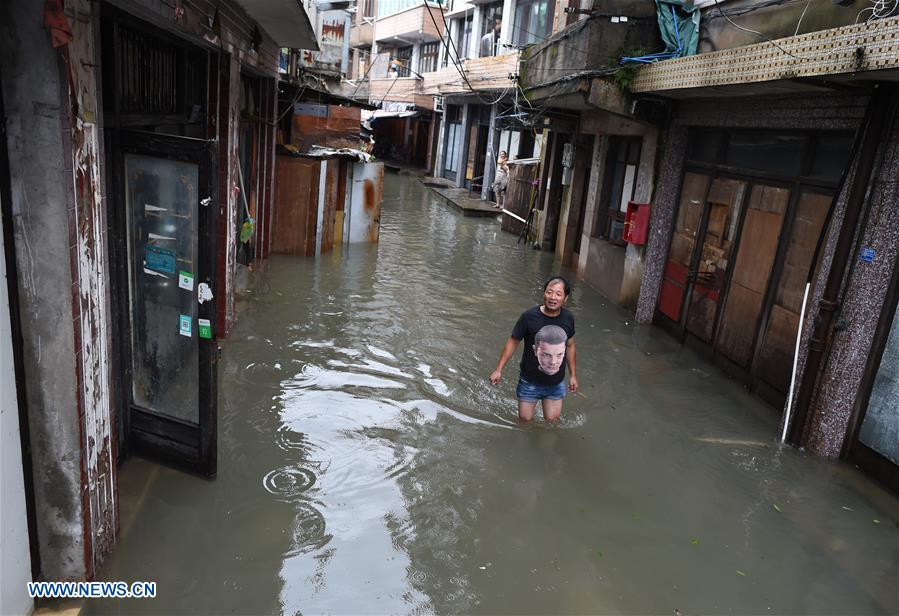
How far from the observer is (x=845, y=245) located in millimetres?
6059

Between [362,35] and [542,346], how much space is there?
38843 millimetres

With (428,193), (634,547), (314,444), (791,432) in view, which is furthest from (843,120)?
(428,193)

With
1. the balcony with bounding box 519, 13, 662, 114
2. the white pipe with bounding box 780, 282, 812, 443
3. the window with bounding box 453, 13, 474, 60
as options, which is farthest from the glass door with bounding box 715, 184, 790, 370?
the window with bounding box 453, 13, 474, 60

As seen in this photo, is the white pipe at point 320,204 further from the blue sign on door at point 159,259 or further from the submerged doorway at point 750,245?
the blue sign on door at point 159,259

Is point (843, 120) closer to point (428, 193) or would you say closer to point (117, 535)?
point (117, 535)

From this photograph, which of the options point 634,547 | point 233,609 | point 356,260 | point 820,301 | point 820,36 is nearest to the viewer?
point 233,609

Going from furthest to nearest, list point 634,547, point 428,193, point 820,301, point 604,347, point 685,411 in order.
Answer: point 428,193, point 604,347, point 685,411, point 820,301, point 634,547

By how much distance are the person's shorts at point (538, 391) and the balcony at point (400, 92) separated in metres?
27.9

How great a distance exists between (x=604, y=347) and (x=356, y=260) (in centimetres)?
571

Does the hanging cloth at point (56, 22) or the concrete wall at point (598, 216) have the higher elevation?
the hanging cloth at point (56, 22)

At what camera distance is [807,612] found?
429cm

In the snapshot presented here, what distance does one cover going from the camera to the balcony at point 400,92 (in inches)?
1288

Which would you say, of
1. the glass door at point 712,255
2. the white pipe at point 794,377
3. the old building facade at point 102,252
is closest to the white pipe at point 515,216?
the glass door at point 712,255

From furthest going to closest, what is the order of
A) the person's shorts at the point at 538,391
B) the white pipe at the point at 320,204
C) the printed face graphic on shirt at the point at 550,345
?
the white pipe at the point at 320,204 → the person's shorts at the point at 538,391 → the printed face graphic on shirt at the point at 550,345
